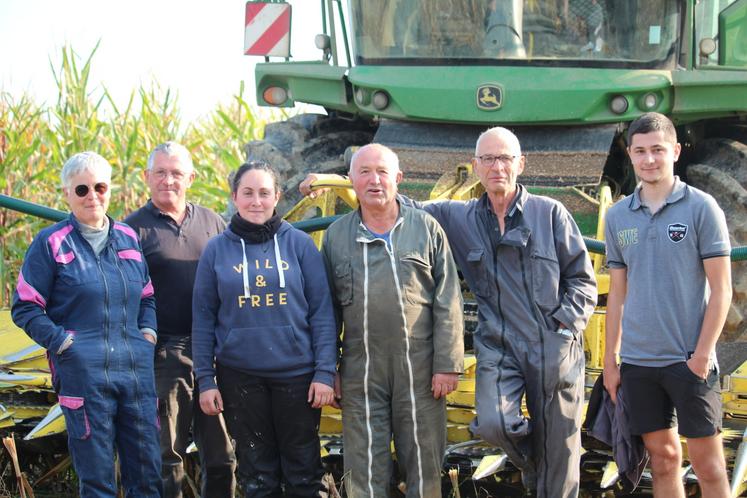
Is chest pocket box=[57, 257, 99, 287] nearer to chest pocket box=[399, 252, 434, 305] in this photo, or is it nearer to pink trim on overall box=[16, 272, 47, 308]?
pink trim on overall box=[16, 272, 47, 308]

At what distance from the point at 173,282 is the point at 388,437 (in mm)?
1002

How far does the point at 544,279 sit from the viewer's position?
3963 mm

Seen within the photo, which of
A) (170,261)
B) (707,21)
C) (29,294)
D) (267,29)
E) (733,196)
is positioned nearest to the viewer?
(29,294)

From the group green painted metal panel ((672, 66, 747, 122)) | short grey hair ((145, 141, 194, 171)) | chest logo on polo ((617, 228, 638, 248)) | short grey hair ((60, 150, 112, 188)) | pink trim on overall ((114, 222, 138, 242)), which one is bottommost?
chest logo on polo ((617, 228, 638, 248))

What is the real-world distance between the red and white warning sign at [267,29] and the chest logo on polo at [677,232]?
3.82 metres

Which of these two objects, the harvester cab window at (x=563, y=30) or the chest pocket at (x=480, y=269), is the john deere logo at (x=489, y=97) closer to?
the harvester cab window at (x=563, y=30)

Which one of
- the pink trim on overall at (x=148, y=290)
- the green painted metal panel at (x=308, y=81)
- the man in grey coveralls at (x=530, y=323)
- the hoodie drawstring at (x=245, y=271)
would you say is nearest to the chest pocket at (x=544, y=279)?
the man in grey coveralls at (x=530, y=323)

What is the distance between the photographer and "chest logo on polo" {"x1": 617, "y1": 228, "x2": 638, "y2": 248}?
3842 mm

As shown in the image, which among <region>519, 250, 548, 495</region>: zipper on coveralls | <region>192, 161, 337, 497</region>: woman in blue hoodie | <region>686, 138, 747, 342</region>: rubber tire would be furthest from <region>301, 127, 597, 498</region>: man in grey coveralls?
<region>686, 138, 747, 342</region>: rubber tire

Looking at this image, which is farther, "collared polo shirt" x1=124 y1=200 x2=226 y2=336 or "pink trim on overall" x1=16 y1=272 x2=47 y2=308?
"collared polo shirt" x1=124 y1=200 x2=226 y2=336

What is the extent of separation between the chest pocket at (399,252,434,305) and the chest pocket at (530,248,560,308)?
0.37m

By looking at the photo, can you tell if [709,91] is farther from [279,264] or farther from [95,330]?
[95,330]

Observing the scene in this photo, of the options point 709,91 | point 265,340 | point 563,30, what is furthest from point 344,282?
point 709,91

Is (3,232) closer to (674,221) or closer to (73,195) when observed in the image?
(73,195)
